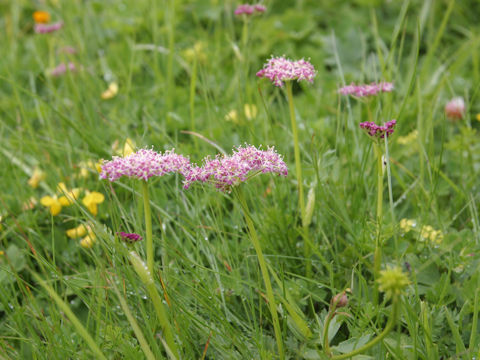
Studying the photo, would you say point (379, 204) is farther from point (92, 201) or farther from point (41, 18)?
point (41, 18)

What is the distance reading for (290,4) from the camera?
3.59 m

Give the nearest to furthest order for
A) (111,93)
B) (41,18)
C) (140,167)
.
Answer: (140,167), (111,93), (41,18)

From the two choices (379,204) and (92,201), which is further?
(92,201)

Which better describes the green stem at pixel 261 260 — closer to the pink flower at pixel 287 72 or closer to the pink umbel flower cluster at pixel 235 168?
the pink umbel flower cluster at pixel 235 168

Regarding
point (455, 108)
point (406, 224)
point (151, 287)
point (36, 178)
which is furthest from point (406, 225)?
point (36, 178)

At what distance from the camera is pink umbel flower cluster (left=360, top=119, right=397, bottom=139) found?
44.9 inches

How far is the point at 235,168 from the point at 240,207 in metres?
0.44

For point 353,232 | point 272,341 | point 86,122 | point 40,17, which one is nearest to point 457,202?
point 353,232

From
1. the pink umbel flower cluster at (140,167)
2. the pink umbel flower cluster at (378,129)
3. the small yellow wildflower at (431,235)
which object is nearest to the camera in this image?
the pink umbel flower cluster at (140,167)

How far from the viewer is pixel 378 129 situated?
3.78 ft

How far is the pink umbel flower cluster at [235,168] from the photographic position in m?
1.00

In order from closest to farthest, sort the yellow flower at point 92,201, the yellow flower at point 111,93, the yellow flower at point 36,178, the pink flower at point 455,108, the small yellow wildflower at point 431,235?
the small yellow wildflower at point 431,235, the yellow flower at point 92,201, the yellow flower at point 36,178, the pink flower at point 455,108, the yellow flower at point 111,93

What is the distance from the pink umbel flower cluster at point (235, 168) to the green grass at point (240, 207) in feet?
0.75

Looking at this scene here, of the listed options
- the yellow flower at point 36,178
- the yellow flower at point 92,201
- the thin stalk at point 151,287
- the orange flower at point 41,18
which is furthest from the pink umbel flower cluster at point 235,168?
the orange flower at point 41,18
